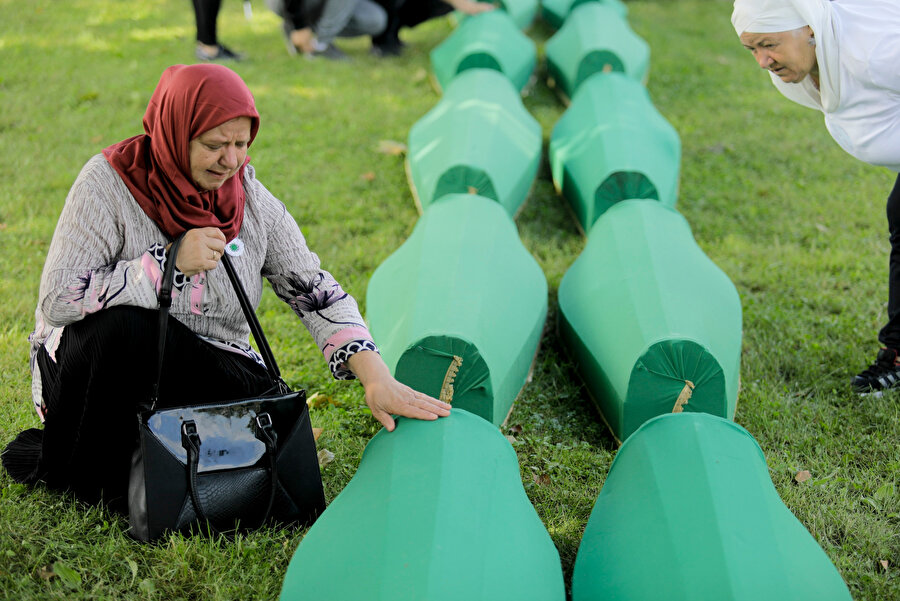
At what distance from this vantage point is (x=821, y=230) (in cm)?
392

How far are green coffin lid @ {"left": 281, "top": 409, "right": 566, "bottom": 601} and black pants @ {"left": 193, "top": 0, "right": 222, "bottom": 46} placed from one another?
4502 millimetres

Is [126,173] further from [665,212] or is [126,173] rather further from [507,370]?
[665,212]

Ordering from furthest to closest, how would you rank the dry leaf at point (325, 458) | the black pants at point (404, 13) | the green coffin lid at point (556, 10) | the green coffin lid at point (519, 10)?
the green coffin lid at point (556, 10)
the black pants at point (404, 13)
the green coffin lid at point (519, 10)
the dry leaf at point (325, 458)

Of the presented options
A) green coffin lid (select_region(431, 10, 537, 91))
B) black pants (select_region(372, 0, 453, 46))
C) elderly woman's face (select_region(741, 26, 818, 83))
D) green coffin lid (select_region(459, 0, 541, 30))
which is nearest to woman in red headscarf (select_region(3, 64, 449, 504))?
elderly woman's face (select_region(741, 26, 818, 83))

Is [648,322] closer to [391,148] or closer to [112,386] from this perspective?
[112,386]

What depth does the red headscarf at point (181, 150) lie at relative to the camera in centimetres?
181

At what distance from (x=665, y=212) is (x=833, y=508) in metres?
1.23

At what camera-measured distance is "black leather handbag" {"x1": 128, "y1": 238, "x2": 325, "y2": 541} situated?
184 cm

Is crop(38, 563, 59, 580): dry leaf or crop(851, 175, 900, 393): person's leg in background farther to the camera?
crop(851, 175, 900, 393): person's leg in background

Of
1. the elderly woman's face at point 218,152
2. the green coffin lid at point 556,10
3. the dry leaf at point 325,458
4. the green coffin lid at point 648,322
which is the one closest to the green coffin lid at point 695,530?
the green coffin lid at point 648,322

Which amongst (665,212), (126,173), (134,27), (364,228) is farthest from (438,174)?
(134,27)

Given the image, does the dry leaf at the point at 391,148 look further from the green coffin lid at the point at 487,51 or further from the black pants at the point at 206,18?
the black pants at the point at 206,18

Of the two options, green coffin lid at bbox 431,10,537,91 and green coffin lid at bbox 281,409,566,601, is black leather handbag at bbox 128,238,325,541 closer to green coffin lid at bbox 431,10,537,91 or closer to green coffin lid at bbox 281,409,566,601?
green coffin lid at bbox 281,409,566,601

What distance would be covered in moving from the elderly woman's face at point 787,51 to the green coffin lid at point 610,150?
89 centimetres
